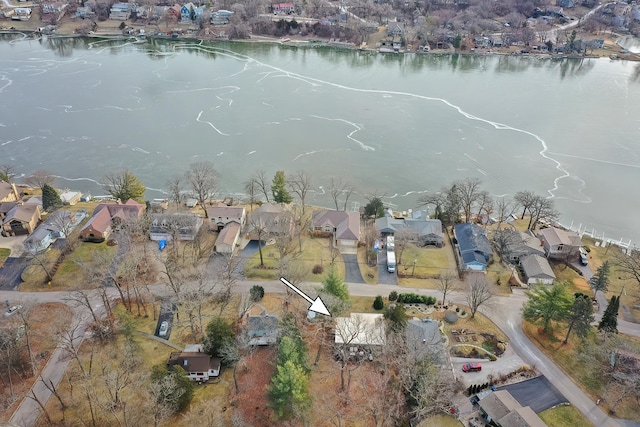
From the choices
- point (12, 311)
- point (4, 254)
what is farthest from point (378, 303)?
point (4, 254)

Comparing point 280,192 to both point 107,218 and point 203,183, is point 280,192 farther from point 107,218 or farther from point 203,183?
point 107,218

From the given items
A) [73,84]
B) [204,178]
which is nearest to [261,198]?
[204,178]

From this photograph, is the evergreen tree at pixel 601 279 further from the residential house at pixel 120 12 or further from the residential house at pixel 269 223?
the residential house at pixel 120 12

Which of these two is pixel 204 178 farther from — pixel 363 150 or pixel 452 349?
pixel 452 349

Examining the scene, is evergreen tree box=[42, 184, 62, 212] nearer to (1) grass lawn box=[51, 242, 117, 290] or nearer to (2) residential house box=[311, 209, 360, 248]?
(1) grass lawn box=[51, 242, 117, 290]

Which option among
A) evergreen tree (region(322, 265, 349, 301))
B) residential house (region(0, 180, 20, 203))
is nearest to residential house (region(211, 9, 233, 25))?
residential house (region(0, 180, 20, 203))
